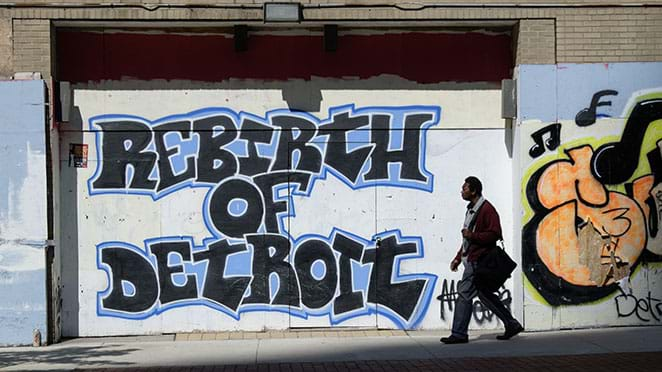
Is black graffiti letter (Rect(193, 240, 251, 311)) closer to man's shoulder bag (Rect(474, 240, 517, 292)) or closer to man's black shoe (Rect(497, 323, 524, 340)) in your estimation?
man's shoulder bag (Rect(474, 240, 517, 292))

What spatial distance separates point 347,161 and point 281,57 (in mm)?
1504

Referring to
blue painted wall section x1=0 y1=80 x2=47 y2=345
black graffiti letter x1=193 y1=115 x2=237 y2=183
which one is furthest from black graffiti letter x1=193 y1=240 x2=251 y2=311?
blue painted wall section x1=0 y1=80 x2=47 y2=345

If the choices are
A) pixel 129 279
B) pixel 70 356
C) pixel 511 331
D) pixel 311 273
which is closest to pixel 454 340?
pixel 511 331

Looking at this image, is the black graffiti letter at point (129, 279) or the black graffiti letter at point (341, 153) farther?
the black graffiti letter at point (341, 153)

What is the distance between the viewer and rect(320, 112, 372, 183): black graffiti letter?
1163 centimetres

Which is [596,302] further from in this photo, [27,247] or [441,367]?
[27,247]

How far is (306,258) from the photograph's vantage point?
11.6m

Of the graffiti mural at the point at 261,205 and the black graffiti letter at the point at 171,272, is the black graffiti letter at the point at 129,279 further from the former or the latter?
the black graffiti letter at the point at 171,272

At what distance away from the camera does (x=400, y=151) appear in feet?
38.3

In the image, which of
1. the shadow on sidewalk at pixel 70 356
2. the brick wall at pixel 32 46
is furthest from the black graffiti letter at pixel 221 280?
the brick wall at pixel 32 46

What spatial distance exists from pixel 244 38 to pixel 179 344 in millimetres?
3703

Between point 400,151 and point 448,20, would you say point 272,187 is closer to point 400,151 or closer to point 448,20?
point 400,151

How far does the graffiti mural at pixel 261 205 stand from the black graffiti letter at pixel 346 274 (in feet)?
0.04

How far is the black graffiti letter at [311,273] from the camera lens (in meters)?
11.6
